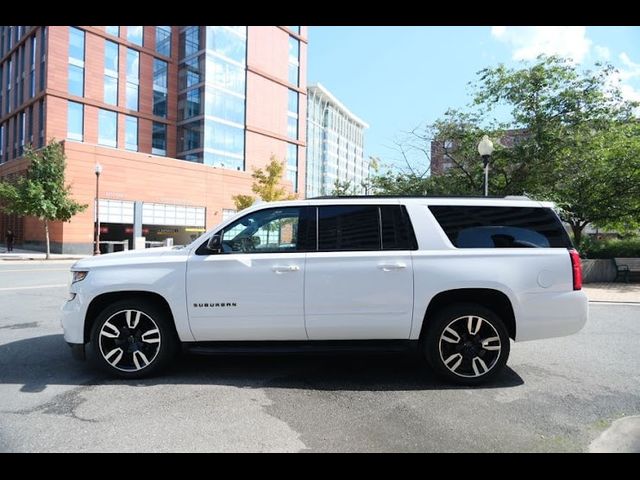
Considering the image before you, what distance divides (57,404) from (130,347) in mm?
811

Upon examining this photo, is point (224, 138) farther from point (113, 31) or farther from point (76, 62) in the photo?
point (76, 62)

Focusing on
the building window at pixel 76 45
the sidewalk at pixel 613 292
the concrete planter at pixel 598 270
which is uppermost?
the building window at pixel 76 45

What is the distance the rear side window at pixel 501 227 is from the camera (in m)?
4.56

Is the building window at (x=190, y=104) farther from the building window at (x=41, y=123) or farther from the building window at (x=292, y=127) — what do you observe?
the building window at (x=41, y=123)

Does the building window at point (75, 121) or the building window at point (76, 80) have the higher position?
the building window at point (76, 80)

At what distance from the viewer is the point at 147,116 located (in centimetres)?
4328

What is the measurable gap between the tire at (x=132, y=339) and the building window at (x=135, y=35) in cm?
4473

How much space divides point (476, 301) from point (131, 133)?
1728 inches

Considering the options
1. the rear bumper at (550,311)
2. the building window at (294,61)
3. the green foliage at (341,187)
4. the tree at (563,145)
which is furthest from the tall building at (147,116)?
the rear bumper at (550,311)

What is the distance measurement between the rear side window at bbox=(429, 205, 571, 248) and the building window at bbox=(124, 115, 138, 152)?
4299 centimetres

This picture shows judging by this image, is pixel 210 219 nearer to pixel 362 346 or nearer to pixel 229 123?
pixel 229 123

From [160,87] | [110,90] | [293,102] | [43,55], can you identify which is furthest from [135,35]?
[293,102]

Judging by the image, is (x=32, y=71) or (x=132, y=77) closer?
(x=32, y=71)

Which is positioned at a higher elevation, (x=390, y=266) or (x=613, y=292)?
(x=390, y=266)
